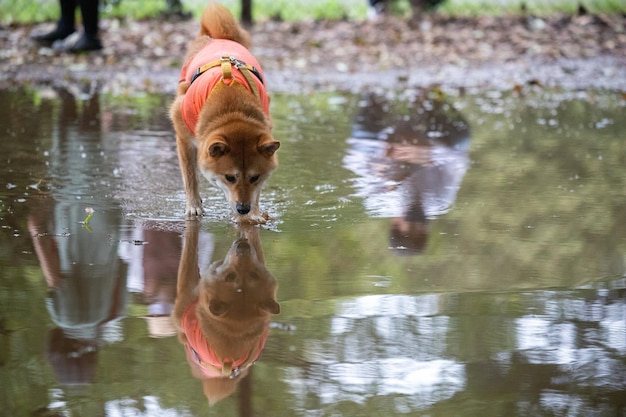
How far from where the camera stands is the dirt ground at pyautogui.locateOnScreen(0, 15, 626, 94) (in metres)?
11.8

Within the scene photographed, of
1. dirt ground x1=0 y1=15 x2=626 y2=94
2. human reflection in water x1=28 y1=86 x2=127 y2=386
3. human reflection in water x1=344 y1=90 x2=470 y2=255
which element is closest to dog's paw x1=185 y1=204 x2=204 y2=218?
human reflection in water x1=28 y1=86 x2=127 y2=386

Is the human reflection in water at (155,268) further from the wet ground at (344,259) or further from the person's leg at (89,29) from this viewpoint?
the person's leg at (89,29)

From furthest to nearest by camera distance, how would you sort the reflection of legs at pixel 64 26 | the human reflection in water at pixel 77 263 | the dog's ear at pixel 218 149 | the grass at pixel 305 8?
1. the grass at pixel 305 8
2. the reflection of legs at pixel 64 26
3. the dog's ear at pixel 218 149
4. the human reflection in water at pixel 77 263

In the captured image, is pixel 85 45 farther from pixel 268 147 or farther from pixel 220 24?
pixel 268 147

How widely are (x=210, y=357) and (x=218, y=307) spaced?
52 cm

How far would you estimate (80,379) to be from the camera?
10.5ft

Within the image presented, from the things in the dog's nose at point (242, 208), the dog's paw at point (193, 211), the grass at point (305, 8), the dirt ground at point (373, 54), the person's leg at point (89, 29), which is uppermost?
the dog's nose at point (242, 208)

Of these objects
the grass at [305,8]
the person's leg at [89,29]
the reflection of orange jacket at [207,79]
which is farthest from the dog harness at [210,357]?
the grass at [305,8]

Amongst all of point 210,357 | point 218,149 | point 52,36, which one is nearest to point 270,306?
point 210,357

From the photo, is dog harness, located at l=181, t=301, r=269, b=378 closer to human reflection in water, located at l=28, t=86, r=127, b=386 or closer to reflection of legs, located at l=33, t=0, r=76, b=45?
human reflection in water, located at l=28, t=86, r=127, b=386

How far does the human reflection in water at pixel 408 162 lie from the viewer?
5.39 meters

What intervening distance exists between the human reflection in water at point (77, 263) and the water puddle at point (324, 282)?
1 centimetres

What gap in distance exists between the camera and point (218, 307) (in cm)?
391

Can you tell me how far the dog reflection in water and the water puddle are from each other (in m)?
0.01
